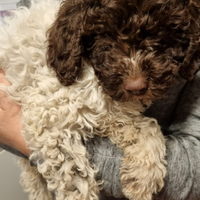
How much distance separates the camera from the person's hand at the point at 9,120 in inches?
48.1

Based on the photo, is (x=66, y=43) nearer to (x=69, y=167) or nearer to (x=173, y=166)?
(x=69, y=167)

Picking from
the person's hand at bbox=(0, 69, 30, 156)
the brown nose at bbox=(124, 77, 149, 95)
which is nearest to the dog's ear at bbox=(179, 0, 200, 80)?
the brown nose at bbox=(124, 77, 149, 95)

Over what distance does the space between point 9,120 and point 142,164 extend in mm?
587

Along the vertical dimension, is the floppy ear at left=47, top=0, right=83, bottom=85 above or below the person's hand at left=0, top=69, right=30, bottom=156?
above

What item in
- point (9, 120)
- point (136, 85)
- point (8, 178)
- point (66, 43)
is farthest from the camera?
point (8, 178)

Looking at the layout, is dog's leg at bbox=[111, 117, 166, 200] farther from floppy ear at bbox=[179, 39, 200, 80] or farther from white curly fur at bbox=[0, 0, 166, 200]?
floppy ear at bbox=[179, 39, 200, 80]

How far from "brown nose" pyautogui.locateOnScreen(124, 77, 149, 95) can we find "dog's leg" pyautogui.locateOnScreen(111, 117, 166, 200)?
263mm

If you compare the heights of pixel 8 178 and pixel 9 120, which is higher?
pixel 9 120

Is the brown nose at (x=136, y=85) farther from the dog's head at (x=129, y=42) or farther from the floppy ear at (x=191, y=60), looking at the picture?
the floppy ear at (x=191, y=60)

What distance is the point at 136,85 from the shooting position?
0.96 m

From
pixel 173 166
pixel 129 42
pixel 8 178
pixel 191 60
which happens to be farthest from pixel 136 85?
pixel 8 178

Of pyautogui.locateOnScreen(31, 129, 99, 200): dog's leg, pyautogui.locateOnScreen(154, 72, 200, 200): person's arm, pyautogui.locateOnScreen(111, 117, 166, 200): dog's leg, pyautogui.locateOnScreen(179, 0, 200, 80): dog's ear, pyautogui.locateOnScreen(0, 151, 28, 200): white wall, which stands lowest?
pyautogui.locateOnScreen(0, 151, 28, 200): white wall

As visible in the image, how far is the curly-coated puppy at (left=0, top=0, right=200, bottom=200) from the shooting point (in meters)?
1.00

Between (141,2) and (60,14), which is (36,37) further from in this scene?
(141,2)
